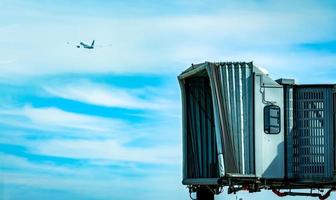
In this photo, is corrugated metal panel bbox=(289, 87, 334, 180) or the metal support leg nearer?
corrugated metal panel bbox=(289, 87, 334, 180)

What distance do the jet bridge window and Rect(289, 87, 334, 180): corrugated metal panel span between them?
88 centimetres

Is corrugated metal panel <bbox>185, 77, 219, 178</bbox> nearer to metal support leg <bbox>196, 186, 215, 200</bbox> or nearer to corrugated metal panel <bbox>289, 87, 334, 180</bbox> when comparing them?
metal support leg <bbox>196, 186, 215, 200</bbox>

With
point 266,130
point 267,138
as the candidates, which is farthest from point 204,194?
point 266,130

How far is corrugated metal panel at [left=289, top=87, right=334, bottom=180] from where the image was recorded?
33.1 meters

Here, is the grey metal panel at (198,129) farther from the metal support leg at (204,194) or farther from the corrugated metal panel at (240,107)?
the corrugated metal panel at (240,107)

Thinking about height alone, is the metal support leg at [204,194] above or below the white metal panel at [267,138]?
below

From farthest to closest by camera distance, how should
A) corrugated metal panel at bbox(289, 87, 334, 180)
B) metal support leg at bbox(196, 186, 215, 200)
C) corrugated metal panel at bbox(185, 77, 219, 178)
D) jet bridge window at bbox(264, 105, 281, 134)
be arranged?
metal support leg at bbox(196, 186, 215, 200), corrugated metal panel at bbox(185, 77, 219, 178), corrugated metal panel at bbox(289, 87, 334, 180), jet bridge window at bbox(264, 105, 281, 134)

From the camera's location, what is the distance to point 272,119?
108ft

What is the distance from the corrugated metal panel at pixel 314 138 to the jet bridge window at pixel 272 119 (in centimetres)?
88

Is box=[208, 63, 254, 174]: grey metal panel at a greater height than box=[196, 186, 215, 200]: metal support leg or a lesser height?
greater

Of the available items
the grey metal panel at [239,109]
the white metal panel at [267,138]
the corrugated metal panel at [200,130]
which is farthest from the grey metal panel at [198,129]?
the white metal panel at [267,138]

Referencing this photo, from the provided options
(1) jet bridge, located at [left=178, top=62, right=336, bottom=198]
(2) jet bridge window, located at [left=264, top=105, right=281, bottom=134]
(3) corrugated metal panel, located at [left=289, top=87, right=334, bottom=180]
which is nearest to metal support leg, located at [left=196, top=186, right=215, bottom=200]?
(1) jet bridge, located at [left=178, top=62, right=336, bottom=198]

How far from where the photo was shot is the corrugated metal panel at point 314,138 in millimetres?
33062

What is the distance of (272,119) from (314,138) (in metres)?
2.07
